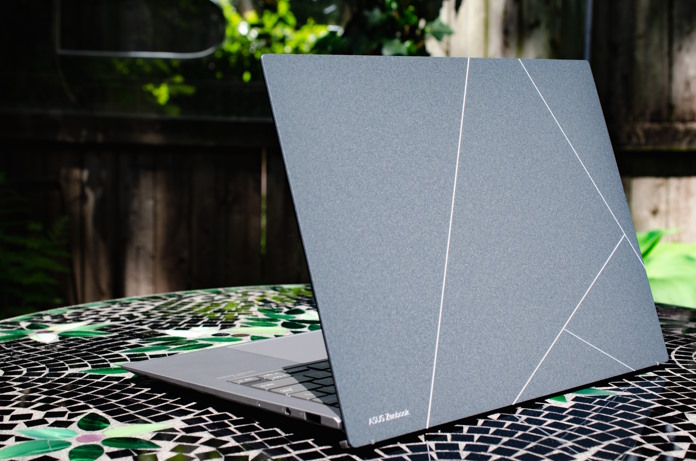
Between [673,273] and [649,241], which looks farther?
[649,241]

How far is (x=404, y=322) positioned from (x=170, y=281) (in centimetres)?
309

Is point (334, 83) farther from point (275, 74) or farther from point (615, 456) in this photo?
point (615, 456)

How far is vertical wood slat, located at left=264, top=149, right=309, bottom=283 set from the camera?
11.7ft

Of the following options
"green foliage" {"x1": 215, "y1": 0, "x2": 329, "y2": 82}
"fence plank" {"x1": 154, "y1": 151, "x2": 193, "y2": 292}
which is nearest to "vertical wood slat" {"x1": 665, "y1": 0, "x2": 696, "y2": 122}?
"green foliage" {"x1": 215, "y1": 0, "x2": 329, "y2": 82}

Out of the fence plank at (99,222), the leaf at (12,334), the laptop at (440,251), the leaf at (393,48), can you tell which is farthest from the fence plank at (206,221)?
the laptop at (440,251)

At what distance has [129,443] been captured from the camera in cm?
55

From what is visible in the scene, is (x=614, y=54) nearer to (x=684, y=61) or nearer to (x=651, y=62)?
(x=651, y=62)

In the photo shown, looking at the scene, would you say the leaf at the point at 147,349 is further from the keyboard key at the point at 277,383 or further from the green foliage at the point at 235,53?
the green foliage at the point at 235,53

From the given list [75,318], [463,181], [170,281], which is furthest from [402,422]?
[170,281]

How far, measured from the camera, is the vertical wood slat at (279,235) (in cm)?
355

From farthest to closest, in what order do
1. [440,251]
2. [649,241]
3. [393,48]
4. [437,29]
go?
1. [437,29]
2. [393,48]
3. [649,241]
4. [440,251]

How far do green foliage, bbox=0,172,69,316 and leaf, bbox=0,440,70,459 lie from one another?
289 cm

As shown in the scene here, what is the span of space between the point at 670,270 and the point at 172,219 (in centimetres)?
220

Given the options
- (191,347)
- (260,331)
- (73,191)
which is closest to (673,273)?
(260,331)
